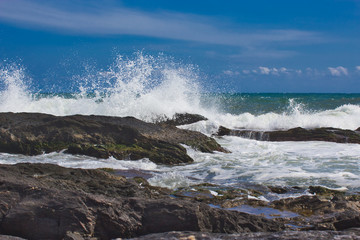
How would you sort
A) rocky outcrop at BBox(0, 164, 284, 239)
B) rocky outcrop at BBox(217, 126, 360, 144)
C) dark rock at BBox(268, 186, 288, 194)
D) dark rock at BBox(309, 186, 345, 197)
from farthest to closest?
1. rocky outcrop at BBox(217, 126, 360, 144)
2. dark rock at BBox(268, 186, 288, 194)
3. dark rock at BBox(309, 186, 345, 197)
4. rocky outcrop at BBox(0, 164, 284, 239)

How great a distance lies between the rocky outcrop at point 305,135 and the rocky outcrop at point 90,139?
→ 3810mm

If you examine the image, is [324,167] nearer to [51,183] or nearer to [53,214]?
[51,183]

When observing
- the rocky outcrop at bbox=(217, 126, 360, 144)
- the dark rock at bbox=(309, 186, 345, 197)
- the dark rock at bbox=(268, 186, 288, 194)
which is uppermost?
the rocky outcrop at bbox=(217, 126, 360, 144)

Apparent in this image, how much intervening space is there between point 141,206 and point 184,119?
40.4 ft

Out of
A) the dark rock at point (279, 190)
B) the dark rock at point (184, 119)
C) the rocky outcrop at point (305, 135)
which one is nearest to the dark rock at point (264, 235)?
the dark rock at point (279, 190)

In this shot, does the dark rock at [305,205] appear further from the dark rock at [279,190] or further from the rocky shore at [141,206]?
the dark rock at [279,190]

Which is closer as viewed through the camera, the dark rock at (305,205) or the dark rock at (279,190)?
the dark rock at (305,205)

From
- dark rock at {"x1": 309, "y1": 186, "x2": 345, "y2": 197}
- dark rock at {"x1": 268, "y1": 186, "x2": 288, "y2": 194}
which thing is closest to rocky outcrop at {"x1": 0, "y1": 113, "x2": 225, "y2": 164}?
dark rock at {"x1": 268, "y1": 186, "x2": 288, "y2": 194}

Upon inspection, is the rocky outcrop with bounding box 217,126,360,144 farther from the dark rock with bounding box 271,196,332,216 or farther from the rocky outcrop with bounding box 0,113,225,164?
the dark rock with bounding box 271,196,332,216

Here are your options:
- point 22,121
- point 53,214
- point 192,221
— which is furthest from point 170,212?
point 22,121

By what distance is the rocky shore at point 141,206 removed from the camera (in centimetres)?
369

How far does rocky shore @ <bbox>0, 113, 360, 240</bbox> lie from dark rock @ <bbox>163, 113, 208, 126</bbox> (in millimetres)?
5866

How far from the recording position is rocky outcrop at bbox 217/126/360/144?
13.8 metres

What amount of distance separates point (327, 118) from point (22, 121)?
44.4 feet
